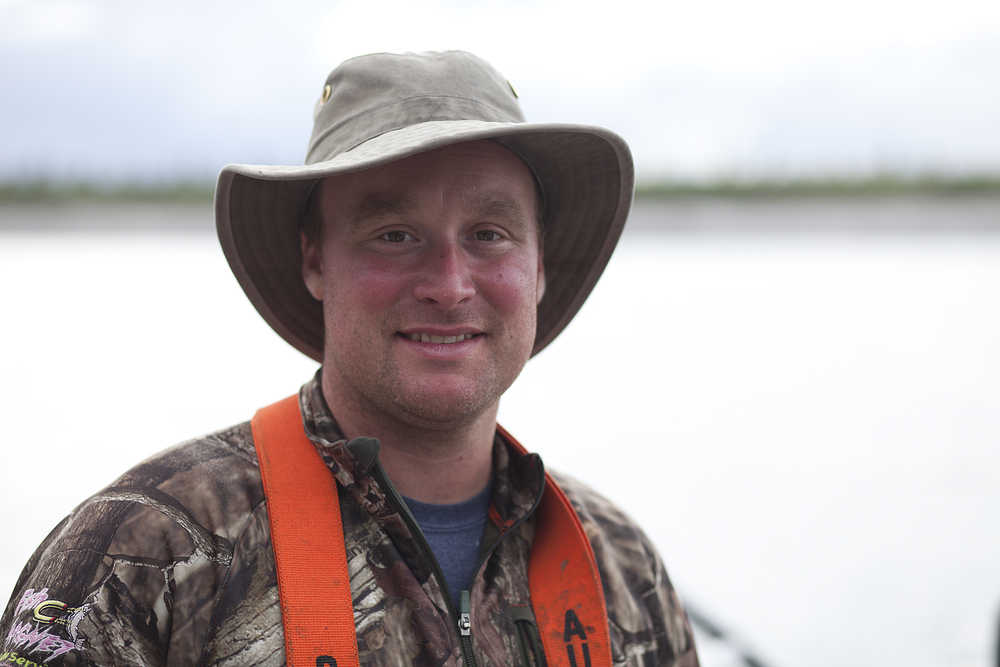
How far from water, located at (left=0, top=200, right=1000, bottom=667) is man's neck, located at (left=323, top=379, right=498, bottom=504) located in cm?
216

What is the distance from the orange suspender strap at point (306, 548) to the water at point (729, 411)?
244 centimetres

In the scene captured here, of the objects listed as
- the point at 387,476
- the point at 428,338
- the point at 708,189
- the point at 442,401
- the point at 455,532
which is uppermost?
the point at 708,189

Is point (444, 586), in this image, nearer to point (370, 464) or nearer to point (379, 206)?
point (370, 464)

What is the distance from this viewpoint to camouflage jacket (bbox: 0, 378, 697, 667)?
137 cm

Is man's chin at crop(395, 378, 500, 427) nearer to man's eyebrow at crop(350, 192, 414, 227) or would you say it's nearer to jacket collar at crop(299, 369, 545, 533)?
jacket collar at crop(299, 369, 545, 533)

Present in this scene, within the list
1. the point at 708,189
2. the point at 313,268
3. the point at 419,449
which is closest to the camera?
the point at 419,449

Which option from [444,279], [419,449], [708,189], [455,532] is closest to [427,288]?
Result: [444,279]

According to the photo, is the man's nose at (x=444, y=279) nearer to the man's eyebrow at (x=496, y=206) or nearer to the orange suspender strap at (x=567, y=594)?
the man's eyebrow at (x=496, y=206)

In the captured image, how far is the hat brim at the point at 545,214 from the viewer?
5.45 feet

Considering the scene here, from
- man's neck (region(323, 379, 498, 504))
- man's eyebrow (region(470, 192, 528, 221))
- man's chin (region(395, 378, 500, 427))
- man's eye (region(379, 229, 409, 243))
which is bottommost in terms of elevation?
man's neck (region(323, 379, 498, 504))

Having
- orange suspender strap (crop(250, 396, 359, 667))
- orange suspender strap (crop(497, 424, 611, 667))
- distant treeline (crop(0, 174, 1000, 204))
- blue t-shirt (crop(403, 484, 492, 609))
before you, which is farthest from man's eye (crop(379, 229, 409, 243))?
distant treeline (crop(0, 174, 1000, 204))

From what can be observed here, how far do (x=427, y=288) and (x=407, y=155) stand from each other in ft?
0.80

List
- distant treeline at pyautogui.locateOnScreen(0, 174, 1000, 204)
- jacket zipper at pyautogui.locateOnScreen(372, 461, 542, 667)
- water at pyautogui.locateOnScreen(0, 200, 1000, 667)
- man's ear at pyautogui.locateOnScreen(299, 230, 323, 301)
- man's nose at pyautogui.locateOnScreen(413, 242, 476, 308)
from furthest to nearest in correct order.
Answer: distant treeline at pyautogui.locateOnScreen(0, 174, 1000, 204)
water at pyautogui.locateOnScreen(0, 200, 1000, 667)
man's ear at pyautogui.locateOnScreen(299, 230, 323, 301)
man's nose at pyautogui.locateOnScreen(413, 242, 476, 308)
jacket zipper at pyautogui.locateOnScreen(372, 461, 542, 667)

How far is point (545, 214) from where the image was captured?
212 centimetres
